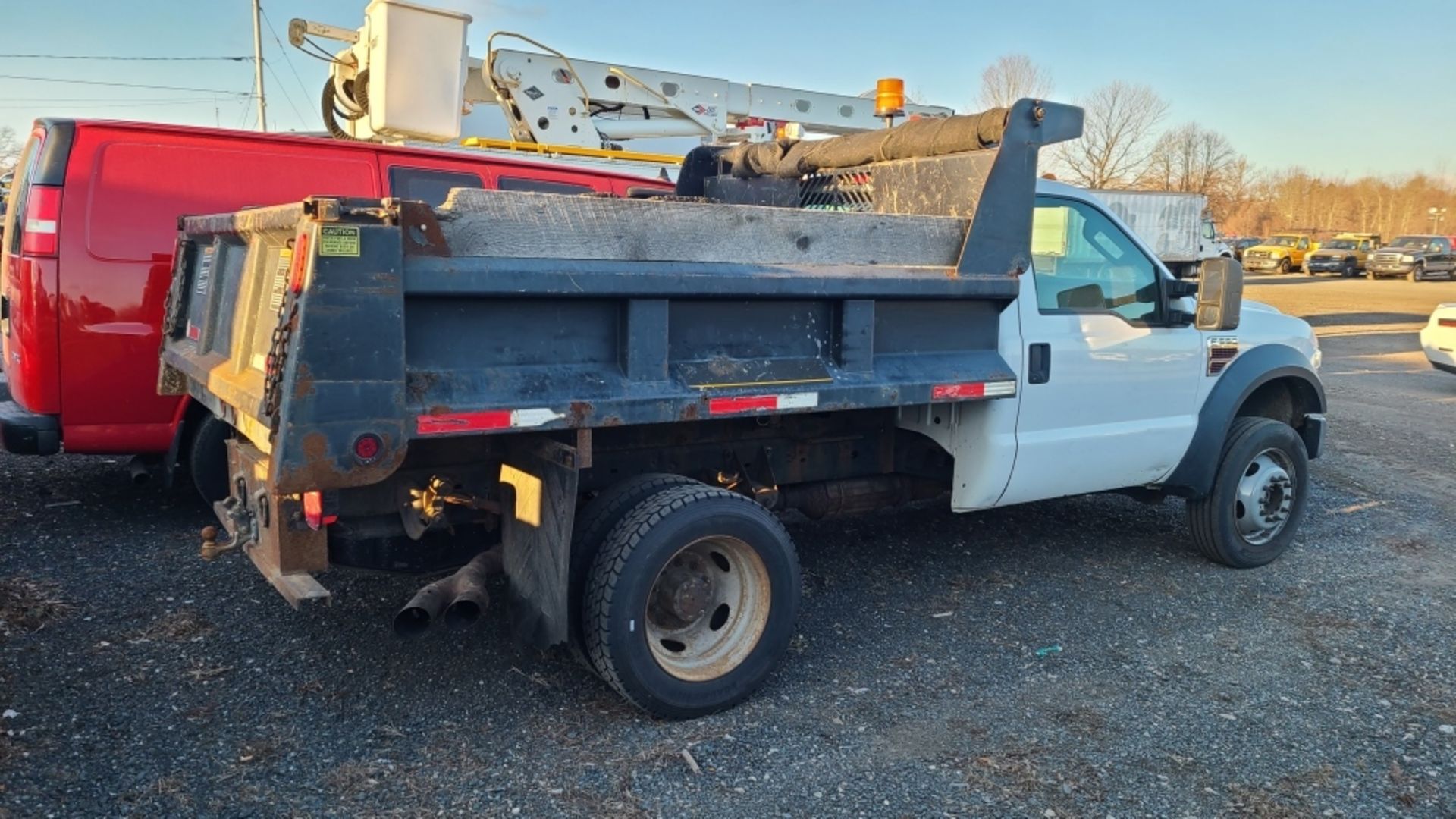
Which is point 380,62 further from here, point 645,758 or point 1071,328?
point 645,758

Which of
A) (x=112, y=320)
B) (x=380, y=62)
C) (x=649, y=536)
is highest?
(x=380, y=62)

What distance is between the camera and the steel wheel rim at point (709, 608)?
12.5 feet

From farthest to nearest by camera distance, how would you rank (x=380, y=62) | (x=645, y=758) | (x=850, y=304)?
(x=380, y=62) → (x=850, y=304) → (x=645, y=758)

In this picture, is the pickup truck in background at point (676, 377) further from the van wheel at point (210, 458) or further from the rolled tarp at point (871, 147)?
the van wheel at point (210, 458)

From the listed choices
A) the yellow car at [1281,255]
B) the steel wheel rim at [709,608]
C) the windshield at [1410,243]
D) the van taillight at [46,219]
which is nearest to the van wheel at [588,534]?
the steel wheel rim at [709,608]

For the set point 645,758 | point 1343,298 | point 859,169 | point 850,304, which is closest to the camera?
point 645,758

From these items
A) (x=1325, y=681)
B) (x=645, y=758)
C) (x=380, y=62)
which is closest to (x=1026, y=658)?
(x=1325, y=681)

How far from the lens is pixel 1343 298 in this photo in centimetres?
3048

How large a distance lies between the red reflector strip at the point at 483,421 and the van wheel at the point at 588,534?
0.56m

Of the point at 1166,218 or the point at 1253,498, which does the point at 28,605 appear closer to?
the point at 1253,498

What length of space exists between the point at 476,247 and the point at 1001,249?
7.16ft

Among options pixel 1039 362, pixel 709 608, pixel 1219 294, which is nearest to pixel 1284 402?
pixel 1219 294

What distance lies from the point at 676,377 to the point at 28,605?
3060 millimetres

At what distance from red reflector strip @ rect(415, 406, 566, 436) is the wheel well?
13.9 feet
